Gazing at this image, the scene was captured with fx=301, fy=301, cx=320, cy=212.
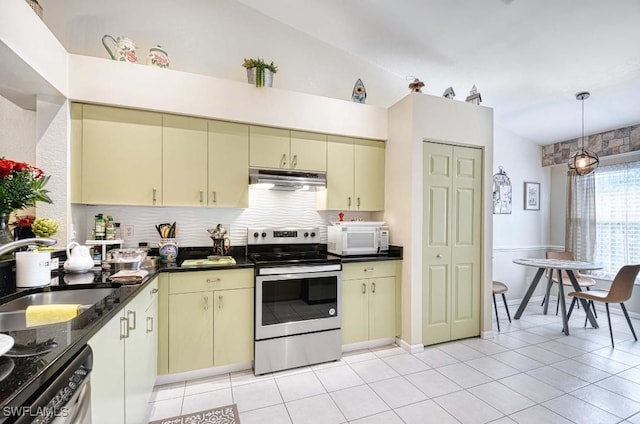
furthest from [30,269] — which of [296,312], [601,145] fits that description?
[601,145]

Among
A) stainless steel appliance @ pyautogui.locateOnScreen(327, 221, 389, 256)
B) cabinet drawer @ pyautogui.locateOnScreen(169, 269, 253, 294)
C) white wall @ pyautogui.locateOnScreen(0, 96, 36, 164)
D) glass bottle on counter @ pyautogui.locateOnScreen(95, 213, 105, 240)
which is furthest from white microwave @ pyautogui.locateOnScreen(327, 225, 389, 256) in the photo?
white wall @ pyautogui.locateOnScreen(0, 96, 36, 164)

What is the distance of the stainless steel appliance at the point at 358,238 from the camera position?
121 inches

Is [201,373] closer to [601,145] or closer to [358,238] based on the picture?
[358,238]

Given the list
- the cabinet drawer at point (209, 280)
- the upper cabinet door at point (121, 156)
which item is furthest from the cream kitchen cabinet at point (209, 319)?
the upper cabinet door at point (121, 156)

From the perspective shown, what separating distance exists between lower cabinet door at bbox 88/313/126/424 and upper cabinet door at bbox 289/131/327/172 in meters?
2.03

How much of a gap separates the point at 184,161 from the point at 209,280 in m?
1.08

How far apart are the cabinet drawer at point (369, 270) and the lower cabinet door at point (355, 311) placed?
6 cm

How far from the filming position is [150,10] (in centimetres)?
286

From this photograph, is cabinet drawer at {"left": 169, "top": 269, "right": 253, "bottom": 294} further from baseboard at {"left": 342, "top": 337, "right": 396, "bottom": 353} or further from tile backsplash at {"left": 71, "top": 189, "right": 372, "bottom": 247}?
baseboard at {"left": 342, "top": 337, "right": 396, "bottom": 353}

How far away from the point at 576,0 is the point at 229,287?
3.61m

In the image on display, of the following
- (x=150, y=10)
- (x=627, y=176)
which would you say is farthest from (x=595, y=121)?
(x=150, y=10)

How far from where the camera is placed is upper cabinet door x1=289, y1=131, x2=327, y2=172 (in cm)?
305

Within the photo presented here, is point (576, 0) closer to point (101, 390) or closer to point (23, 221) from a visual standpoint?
point (101, 390)

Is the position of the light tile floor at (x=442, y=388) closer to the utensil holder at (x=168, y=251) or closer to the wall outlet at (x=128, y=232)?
the utensil holder at (x=168, y=251)
